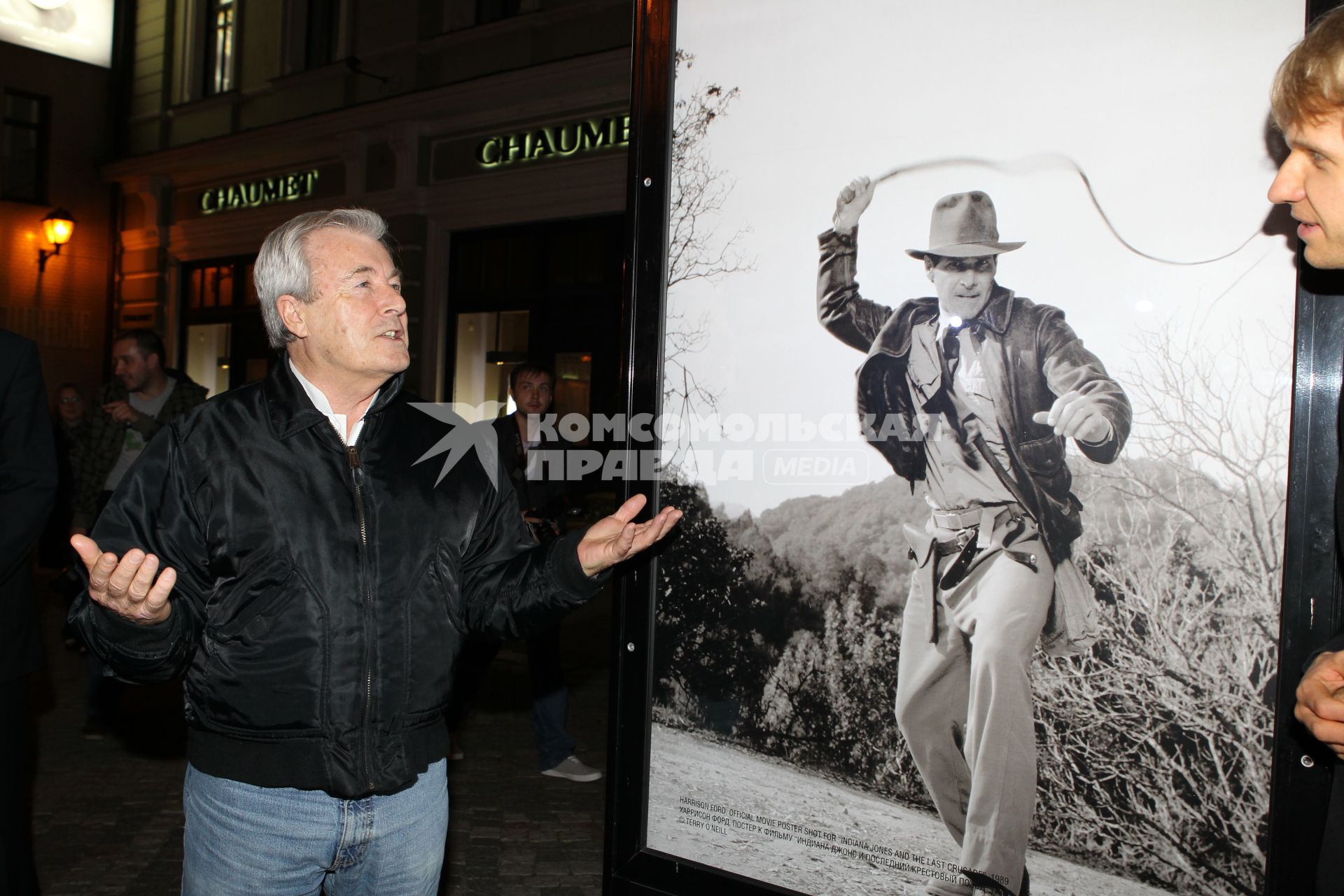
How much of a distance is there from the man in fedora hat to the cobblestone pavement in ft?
6.51

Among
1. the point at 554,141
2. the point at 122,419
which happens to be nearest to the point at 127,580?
the point at 122,419

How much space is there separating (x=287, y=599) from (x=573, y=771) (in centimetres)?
313

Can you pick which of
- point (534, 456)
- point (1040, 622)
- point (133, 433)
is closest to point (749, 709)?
point (1040, 622)

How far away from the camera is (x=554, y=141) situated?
32.1 ft

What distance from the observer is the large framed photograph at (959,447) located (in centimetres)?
190

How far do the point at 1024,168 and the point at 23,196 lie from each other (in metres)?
16.3

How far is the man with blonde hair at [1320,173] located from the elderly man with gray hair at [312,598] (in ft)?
4.07

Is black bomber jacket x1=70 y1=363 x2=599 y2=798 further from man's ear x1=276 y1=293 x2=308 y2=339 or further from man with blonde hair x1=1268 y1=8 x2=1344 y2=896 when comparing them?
man with blonde hair x1=1268 y1=8 x2=1344 y2=896

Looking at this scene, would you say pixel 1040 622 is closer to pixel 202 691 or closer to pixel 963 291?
pixel 963 291

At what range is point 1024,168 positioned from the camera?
6.79ft

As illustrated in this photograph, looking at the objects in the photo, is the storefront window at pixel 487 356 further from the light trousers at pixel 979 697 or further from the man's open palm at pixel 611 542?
the light trousers at pixel 979 697

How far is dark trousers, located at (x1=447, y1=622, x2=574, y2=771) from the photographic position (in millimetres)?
4746

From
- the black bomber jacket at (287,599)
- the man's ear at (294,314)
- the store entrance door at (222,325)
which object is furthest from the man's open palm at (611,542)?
the store entrance door at (222,325)

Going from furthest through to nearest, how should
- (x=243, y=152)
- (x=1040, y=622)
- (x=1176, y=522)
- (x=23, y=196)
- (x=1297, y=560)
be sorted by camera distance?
(x=23, y=196), (x=243, y=152), (x=1040, y=622), (x=1176, y=522), (x=1297, y=560)
